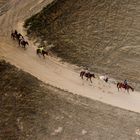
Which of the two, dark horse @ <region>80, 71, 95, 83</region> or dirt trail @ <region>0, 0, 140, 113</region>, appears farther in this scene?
dark horse @ <region>80, 71, 95, 83</region>

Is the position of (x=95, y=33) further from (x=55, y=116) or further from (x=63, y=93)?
(x=55, y=116)

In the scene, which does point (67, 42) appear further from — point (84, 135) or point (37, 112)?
point (84, 135)

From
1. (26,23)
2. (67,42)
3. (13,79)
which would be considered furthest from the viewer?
(26,23)

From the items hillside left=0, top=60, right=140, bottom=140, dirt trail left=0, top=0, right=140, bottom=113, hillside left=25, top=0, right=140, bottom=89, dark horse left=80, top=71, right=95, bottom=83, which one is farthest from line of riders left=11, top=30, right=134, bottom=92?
hillside left=0, top=60, right=140, bottom=140

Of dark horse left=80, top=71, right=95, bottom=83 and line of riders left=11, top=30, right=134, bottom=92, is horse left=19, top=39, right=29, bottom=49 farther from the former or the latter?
dark horse left=80, top=71, right=95, bottom=83

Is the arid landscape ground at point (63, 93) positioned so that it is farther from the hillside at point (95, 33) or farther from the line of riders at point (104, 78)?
the line of riders at point (104, 78)

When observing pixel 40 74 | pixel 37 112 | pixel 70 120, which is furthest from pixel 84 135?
pixel 40 74

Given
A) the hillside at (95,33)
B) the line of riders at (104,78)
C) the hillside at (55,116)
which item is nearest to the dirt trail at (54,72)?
the line of riders at (104,78)

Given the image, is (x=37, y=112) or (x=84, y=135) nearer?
(x=84, y=135)
